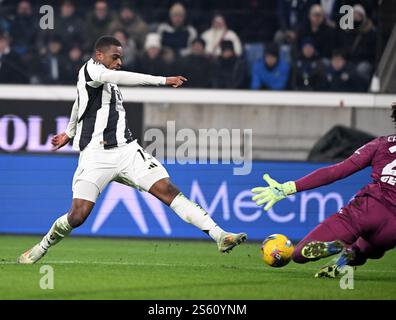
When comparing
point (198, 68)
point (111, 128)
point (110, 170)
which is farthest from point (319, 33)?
point (110, 170)

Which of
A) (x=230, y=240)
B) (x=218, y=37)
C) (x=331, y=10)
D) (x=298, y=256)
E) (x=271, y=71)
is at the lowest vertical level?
(x=298, y=256)

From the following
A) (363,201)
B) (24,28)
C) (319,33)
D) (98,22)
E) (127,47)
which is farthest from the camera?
(24,28)

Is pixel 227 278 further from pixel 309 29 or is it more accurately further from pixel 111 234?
pixel 309 29

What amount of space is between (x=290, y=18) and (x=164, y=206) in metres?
5.82

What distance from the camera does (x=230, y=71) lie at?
18625mm

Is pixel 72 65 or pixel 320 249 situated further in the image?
pixel 72 65

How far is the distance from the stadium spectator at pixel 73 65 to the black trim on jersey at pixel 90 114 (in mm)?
8772

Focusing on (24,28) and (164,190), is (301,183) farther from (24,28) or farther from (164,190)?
(24,28)

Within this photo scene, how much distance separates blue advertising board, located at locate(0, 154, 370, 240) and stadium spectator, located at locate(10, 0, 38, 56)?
4.47m

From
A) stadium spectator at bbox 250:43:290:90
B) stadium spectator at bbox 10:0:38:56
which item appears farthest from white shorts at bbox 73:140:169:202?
stadium spectator at bbox 10:0:38:56

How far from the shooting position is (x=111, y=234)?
1479 centimetres

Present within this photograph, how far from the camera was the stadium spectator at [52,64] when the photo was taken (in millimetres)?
18750

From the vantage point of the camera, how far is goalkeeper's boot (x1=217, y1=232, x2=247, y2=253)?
9406 millimetres

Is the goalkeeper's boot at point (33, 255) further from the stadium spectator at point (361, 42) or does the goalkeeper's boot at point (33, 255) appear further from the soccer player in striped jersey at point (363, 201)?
the stadium spectator at point (361, 42)
